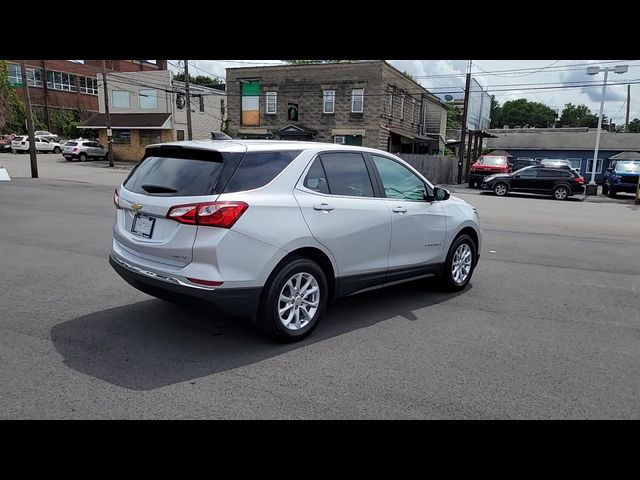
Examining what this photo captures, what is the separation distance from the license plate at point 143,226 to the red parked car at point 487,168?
1052 inches

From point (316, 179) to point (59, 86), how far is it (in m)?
60.3

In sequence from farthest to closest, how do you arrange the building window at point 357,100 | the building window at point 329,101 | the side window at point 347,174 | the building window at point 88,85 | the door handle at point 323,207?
the building window at point 88,85 < the building window at point 329,101 < the building window at point 357,100 < the side window at point 347,174 < the door handle at point 323,207

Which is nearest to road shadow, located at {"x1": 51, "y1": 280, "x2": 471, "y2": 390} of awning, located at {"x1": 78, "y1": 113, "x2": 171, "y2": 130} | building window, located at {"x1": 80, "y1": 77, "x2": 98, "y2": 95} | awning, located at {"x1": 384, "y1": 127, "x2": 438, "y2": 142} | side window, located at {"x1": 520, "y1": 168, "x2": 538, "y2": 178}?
side window, located at {"x1": 520, "y1": 168, "x2": 538, "y2": 178}

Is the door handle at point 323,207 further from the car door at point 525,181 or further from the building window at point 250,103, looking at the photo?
the building window at point 250,103

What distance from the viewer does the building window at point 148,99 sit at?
39.4 metres

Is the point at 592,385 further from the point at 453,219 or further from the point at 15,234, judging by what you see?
the point at 15,234

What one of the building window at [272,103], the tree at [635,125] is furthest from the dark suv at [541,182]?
the tree at [635,125]

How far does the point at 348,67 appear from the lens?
32031 millimetres

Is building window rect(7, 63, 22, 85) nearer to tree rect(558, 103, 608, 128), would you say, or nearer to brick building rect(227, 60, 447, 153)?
brick building rect(227, 60, 447, 153)

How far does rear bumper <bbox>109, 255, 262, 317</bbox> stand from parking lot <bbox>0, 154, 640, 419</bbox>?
0.44 m

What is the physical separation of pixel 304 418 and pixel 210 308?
1.28 meters

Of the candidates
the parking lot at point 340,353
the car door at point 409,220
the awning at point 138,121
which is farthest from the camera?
the awning at point 138,121

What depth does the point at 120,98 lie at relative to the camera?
41.0 m
